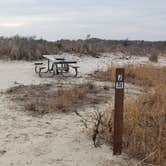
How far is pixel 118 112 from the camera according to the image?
5.77 metres

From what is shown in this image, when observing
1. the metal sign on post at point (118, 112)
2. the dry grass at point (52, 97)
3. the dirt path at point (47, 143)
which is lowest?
the dirt path at point (47, 143)

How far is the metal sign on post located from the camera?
5672mm

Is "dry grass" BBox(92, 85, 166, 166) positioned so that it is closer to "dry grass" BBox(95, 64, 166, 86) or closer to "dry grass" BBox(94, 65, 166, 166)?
"dry grass" BBox(94, 65, 166, 166)

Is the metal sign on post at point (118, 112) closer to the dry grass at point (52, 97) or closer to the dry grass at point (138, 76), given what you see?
the dry grass at point (52, 97)

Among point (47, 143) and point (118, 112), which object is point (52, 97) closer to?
point (47, 143)

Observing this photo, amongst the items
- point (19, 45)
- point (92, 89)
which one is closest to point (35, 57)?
point (19, 45)

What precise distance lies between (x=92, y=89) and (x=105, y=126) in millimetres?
4743

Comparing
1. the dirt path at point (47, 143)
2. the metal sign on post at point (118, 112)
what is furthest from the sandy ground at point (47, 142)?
the metal sign on post at point (118, 112)

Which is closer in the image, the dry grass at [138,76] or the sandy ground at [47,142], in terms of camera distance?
the sandy ground at [47,142]

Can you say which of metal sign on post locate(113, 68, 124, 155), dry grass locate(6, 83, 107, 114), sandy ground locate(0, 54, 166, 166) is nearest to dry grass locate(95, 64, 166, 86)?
dry grass locate(6, 83, 107, 114)

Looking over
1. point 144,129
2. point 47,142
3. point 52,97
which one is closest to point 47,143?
point 47,142

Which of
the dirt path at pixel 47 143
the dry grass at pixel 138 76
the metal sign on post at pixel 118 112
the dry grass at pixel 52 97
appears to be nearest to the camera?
the metal sign on post at pixel 118 112

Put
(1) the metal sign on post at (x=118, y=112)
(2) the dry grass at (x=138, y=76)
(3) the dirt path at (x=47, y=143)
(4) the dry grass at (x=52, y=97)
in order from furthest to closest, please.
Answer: (2) the dry grass at (x=138, y=76) < (4) the dry grass at (x=52, y=97) < (3) the dirt path at (x=47, y=143) < (1) the metal sign on post at (x=118, y=112)

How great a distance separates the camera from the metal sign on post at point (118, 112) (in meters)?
5.67
